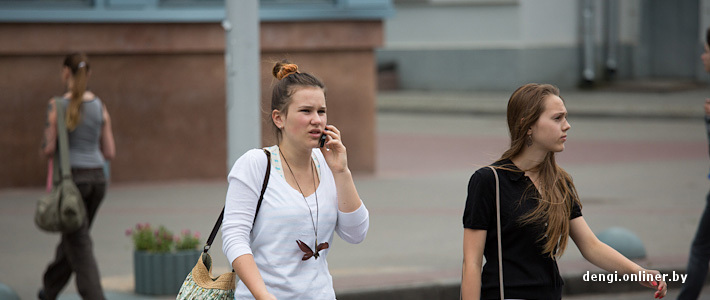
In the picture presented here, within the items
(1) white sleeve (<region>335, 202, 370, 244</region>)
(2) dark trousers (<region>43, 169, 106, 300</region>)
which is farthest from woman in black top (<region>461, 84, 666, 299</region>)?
(2) dark trousers (<region>43, 169, 106, 300</region>)

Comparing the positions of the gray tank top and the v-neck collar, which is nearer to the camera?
the v-neck collar

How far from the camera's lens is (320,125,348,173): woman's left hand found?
3.76 m

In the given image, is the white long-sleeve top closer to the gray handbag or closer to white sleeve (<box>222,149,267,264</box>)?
white sleeve (<box>222,149,267,264</box>)

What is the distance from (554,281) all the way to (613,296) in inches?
167

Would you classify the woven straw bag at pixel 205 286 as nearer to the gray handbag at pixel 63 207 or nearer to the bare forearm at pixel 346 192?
the bare forearm at pixel 346 192

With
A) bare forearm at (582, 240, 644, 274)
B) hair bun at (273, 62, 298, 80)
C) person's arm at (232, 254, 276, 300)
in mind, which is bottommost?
bare forearm at (582, 240, 644, 274)

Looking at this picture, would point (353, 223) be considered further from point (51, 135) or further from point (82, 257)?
point (51, 135)

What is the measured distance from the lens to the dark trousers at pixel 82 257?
6.88 m

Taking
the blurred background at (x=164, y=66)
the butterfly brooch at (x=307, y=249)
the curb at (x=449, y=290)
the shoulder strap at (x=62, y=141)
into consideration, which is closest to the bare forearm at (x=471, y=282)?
the butterfly brooch at (x=307, y=249)

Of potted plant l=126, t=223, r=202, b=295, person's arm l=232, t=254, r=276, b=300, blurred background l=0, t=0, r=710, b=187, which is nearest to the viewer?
person's arm l=232, t=254, r=276, b=300

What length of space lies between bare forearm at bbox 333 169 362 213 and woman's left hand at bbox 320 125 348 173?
0.08 feet

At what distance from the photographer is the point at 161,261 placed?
24.2ft

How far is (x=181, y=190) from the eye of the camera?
1276 centimetres

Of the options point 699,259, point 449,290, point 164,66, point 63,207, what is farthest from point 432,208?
point 63,207
